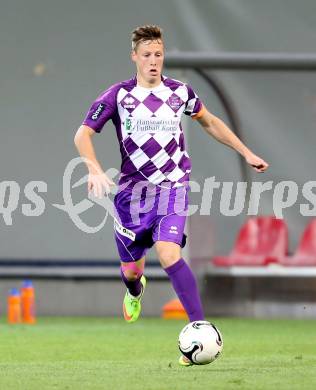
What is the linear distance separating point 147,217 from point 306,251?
616cm

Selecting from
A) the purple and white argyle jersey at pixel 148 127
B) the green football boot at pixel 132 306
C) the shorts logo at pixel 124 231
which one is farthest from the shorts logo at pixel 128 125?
the green football boot at pixel 132 306

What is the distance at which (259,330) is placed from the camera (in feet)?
41.9

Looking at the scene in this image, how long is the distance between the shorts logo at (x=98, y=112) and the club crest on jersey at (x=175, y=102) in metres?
0.46

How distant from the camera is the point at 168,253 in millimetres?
8633

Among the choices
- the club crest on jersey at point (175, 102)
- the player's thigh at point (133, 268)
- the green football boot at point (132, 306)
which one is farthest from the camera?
the green football boot at point (132, 306)

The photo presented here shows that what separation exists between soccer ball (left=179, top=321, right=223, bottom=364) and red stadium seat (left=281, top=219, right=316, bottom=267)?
20.9 ft

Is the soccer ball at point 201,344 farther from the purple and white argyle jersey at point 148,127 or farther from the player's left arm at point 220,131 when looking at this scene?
the player's left arm at point 220,131

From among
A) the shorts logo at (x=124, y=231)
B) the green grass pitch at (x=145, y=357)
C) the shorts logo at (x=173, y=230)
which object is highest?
the shorts logo at (x=124, y=231)

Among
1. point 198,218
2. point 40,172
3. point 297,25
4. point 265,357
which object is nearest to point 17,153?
point 40,172

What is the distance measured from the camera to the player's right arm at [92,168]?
805cm

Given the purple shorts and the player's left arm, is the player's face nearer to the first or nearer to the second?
the player's left arm

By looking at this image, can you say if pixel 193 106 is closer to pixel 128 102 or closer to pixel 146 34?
pixel 128 102

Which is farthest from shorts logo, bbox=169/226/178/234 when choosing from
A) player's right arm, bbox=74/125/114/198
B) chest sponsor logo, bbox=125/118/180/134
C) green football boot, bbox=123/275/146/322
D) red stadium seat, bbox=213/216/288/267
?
red stadium seat, bbox=213/216/288/267

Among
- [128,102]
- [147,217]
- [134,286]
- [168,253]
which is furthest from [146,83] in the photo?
[134,286]
